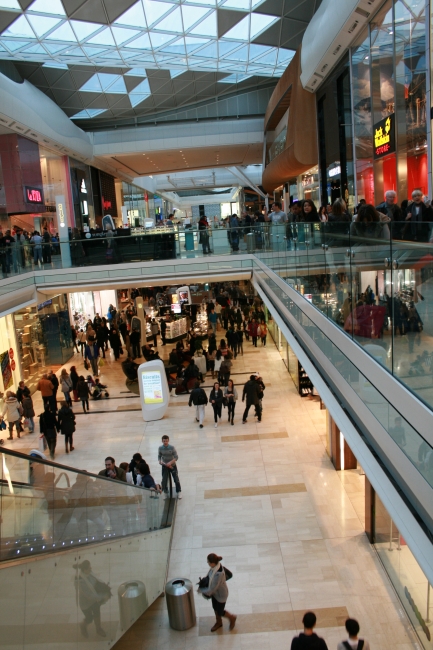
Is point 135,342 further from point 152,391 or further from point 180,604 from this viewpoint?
point 180,604

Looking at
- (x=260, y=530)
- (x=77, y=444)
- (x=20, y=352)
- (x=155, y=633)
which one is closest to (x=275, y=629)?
(x=155, y=633)

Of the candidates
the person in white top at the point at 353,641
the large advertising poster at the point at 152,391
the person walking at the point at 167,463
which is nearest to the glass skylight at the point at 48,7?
the large advertising poster at the point at 152,391

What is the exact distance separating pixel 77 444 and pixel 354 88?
12615mm

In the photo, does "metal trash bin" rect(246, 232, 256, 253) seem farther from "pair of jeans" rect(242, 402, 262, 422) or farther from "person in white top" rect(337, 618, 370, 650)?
"person in white top" rect(337, 618, 370, 650)

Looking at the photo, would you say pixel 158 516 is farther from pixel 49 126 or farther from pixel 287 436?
pixel 49 126

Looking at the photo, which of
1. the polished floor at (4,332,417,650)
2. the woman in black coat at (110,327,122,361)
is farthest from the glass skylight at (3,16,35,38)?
the polished floor at (4,332,417,650)

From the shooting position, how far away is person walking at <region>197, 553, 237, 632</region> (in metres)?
7.64

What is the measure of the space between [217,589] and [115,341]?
17.7m

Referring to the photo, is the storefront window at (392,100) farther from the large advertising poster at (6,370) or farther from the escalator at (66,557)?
the large advertising poster at (6,370)

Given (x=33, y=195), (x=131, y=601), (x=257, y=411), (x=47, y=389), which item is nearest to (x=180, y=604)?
(x=131, y=601)

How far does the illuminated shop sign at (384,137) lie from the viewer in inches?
543

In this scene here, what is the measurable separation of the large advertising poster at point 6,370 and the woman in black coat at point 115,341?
17.9 ft

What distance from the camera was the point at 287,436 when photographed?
14.8m

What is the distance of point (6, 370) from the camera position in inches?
765
